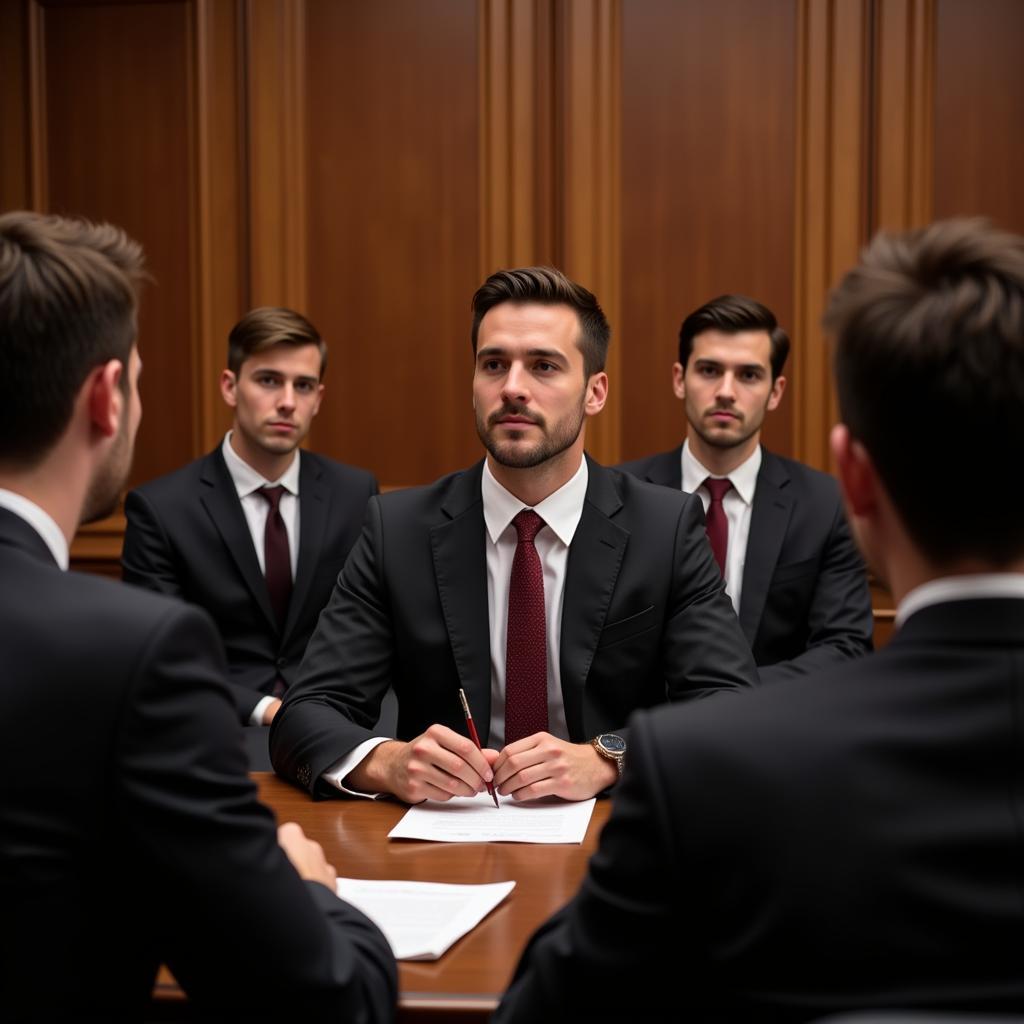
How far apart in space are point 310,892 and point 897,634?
65 centimetres

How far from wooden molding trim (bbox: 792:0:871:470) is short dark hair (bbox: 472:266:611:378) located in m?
1.99

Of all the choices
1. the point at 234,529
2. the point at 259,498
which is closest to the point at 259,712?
the point at 234,529

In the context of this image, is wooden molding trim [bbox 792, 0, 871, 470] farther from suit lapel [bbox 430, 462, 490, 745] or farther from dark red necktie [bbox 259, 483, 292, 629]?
suit lapel [bbox 430, 462, 490, 745]

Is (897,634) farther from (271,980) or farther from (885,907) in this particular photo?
(271,980)

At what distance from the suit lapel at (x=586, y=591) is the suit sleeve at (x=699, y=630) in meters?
0.13

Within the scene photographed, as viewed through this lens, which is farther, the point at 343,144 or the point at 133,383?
the point at 343,144

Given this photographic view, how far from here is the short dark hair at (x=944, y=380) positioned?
96 centimetres

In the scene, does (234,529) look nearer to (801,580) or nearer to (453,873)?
(801,580)

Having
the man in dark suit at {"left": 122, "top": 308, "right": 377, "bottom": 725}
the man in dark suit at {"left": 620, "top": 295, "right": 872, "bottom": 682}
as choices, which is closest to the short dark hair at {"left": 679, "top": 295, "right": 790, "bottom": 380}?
the man in dark suit at {"left": 620, "top": 295, "right": 872, "bottom": 682}

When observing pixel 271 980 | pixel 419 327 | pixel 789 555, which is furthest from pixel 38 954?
pixel 419 327

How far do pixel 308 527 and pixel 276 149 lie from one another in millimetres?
1701

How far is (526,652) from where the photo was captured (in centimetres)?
238

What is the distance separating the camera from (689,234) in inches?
185

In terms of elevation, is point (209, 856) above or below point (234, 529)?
above
